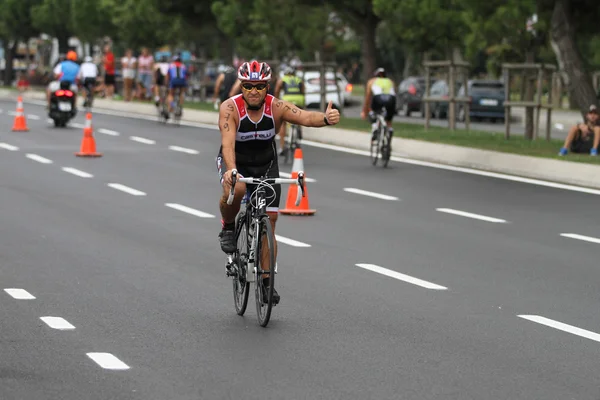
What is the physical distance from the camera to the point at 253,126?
1027cm

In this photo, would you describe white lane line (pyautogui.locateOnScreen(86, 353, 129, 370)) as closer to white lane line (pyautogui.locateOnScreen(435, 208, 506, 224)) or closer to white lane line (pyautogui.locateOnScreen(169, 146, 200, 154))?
white lane line (pyautogui.locateOnScreen(435, 208, 506, 224))

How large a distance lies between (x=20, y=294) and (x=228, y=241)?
5.62ft

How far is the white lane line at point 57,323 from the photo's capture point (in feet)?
32.0

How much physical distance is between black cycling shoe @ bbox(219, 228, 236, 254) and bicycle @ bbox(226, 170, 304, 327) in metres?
0.04

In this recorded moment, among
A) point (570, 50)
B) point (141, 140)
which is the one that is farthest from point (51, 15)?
point (570, 50)

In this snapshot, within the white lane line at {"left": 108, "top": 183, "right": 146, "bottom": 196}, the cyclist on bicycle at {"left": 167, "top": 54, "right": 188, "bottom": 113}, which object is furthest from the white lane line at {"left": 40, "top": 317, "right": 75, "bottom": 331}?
the cyclist on bicycle at {"left": 167, "top": 54, "right": 188, "bottom": 113}

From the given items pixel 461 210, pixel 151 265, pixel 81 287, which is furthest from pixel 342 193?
pixel 81 287

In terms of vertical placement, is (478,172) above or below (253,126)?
below

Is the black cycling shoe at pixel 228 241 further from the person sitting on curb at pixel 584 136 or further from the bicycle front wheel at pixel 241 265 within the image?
the person sitting on curb at pixel 584 136

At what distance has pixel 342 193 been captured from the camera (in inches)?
818

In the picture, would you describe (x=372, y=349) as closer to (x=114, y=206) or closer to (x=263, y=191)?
(x=263, y=191)

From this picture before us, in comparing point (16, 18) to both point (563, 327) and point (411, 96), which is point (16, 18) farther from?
point (563, 327)

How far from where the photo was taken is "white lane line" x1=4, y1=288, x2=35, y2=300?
11000 mm

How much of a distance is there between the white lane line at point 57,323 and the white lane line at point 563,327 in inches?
124
